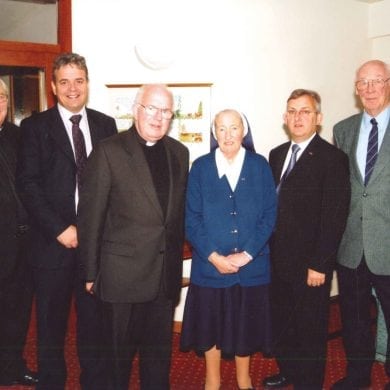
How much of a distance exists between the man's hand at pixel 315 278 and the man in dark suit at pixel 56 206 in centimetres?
113

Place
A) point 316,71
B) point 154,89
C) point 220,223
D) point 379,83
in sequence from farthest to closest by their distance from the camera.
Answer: point 316,71, point 379,83, point 220,223, point 154,89

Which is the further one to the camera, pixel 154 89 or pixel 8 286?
pixel 8 286

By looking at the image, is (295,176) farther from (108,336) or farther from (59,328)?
(59,328)

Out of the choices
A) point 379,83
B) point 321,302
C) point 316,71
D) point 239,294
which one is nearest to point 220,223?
point 239,294

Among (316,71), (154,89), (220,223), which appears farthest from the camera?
(316,71)

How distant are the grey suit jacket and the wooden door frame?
223cm

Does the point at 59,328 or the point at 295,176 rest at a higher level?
the point at 295,176

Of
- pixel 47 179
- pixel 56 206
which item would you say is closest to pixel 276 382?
pixel 56 206

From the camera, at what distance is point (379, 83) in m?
2.54

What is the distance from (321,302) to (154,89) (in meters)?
1.37

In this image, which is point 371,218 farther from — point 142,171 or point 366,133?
point 142,171

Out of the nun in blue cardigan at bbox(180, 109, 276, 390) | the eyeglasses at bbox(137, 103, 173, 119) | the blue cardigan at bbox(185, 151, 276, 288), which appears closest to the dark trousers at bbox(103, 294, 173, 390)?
the nun in blue cardigan at bbox(180, 109, 276, 390)

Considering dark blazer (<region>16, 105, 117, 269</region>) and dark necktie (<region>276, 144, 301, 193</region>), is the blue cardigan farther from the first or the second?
dark blazer (<region>16, 105, 117, 269</region>)

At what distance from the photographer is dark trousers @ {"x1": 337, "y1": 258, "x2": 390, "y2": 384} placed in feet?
8.50
